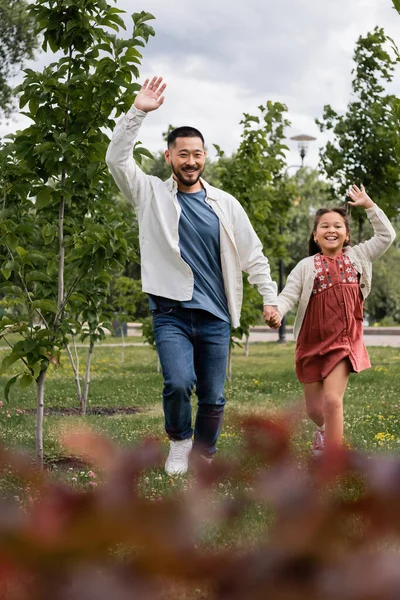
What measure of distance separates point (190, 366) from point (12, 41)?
22.0 metres

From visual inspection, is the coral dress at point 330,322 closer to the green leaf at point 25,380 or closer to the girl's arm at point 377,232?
the girl's arm at point 377,232

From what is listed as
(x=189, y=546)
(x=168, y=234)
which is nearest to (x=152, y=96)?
(x=168, y=234)

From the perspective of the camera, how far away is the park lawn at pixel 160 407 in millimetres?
2118

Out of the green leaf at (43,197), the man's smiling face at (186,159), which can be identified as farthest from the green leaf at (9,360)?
the man's smiling face at (186,159)

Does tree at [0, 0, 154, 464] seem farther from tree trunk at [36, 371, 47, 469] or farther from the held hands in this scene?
the held hands

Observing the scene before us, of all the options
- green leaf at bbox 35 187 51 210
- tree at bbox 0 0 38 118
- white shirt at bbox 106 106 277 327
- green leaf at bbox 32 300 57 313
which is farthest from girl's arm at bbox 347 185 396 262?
tree at bbox 0 0 38 118

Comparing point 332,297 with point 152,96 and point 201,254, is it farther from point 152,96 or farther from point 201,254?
point 152,96

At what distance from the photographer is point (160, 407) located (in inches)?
376

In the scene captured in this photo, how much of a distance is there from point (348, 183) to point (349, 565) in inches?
582

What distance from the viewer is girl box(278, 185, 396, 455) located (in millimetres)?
5484

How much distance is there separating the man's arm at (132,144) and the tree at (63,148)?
0.24 m

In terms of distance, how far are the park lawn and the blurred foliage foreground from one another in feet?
0.10

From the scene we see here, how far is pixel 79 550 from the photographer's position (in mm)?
572

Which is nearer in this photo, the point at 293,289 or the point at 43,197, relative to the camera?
the point at 43,197
